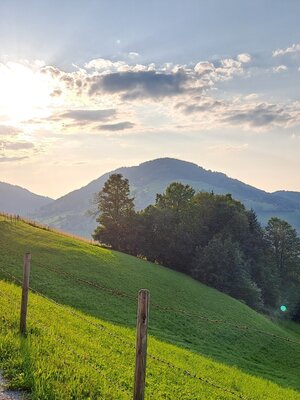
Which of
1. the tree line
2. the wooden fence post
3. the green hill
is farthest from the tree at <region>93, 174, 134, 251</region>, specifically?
the wooden fence post

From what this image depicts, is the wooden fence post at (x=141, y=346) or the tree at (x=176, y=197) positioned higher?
the tree at (x=176, y=197)

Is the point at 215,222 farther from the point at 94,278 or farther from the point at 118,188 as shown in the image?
the point at 94,278

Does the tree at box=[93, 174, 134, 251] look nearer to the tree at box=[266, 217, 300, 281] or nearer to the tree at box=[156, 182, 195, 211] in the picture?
the tree at box=[156, 182, 195, 211]

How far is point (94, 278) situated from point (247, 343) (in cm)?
1840

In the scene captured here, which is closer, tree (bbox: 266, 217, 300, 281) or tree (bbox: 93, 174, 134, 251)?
tree (bbox: 93, 174, 134, 251)

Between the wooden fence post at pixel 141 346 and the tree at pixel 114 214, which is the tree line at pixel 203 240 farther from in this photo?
the wooden fence post at pixel 141 346

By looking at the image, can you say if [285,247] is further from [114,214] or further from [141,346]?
[141,346]

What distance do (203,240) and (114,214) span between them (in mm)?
21653

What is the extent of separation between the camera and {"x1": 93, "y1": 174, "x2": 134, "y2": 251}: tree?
89.6m

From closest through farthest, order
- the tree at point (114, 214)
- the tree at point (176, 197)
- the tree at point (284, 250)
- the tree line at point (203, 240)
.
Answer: the tree line at point (203, 240) < the tree at point (114, 214) < the tree at point (176, 197) < the tree at point (284, 250)

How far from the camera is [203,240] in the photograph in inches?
3489

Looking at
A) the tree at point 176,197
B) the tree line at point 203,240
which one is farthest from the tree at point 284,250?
the tree at point 176,197

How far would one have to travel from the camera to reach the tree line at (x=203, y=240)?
8006cm

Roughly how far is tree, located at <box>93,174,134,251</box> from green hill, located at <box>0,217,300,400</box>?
25.3 meters
